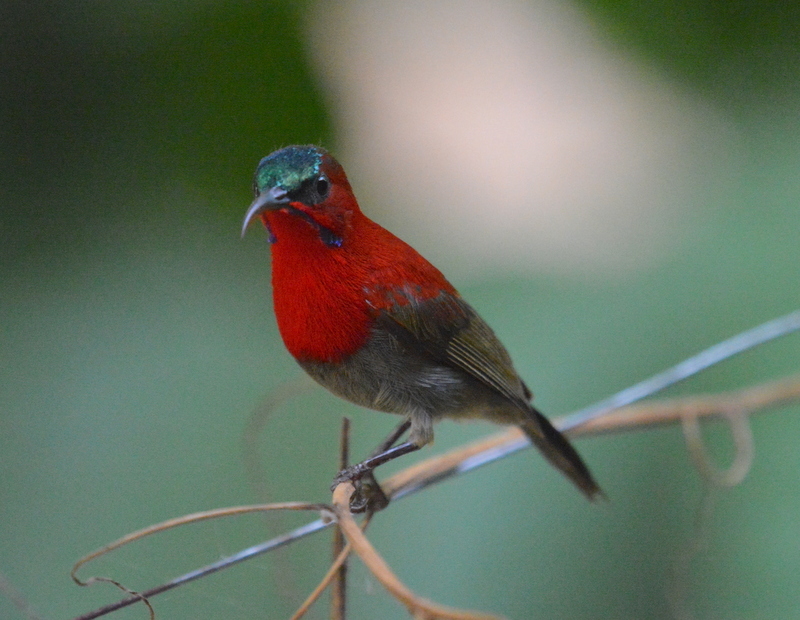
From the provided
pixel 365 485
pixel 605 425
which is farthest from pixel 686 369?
pixel 365 485

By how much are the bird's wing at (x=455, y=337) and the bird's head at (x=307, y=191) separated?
24cm

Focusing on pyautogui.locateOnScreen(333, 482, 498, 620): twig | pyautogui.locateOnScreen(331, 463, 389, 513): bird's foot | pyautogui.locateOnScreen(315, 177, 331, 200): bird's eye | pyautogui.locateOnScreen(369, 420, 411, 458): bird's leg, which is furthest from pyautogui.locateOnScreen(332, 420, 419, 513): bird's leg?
pyautogui.locateOnScreen(315, 177, 331, 200): bird's eye

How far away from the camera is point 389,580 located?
1.07 meters

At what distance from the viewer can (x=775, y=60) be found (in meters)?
3.38

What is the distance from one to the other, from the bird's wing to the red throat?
0.18ft

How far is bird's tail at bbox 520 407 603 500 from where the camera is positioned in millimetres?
2225

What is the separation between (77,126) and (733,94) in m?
2.52

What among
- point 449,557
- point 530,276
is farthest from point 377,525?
point 530,276

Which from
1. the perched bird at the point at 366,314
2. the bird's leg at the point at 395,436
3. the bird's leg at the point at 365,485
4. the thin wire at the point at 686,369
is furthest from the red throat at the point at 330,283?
the thin wire at the point at 686,369

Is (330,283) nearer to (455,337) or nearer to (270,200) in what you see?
(270,200)

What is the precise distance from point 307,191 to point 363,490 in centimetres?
64

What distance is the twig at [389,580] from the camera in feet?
3.21

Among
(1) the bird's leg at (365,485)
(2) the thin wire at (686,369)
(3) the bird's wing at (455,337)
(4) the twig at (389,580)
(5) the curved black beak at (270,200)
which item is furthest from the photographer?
(2) the thin wire at (686,369)

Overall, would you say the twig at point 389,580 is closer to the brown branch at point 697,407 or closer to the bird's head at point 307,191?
the bird's head at point 307,191
